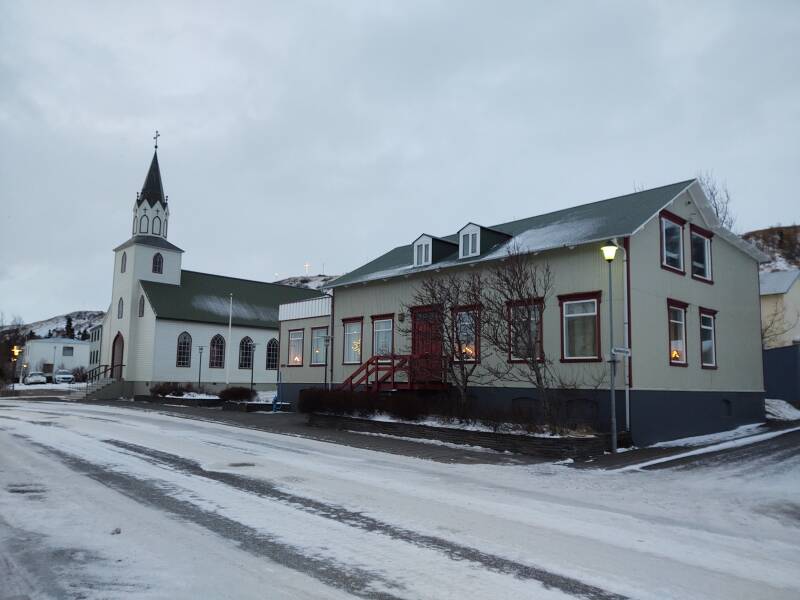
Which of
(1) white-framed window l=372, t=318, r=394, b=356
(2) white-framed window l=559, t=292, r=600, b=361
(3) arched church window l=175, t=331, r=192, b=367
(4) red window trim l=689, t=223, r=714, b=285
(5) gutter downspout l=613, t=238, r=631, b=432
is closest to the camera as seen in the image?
(5) gutter downspout l=613, t=238, r=631, b=432

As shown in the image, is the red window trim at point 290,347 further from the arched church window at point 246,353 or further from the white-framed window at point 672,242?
the arched church window at point 246,353

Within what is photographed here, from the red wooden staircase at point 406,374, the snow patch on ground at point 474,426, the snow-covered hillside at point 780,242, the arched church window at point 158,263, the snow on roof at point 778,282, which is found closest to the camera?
the snow patch on ground at point 474,426

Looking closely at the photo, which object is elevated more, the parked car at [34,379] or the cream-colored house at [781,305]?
the cream-colored house at [781,305]

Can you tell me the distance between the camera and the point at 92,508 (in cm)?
837

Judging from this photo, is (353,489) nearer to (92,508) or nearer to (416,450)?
(92,508)

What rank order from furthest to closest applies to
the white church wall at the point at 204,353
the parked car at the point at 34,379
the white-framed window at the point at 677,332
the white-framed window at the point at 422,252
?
the parked car at the point at 34,379, the white church wall at the point at 204,353, the white-framed window at the point at 422,252, the white-framed window at the point at 677,332

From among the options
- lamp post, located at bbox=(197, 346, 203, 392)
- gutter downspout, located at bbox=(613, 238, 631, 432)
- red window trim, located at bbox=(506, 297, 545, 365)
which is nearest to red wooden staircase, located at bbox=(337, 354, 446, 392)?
red window trim, located at bbox=(506, 297, 545, 365)

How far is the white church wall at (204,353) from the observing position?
156 feet

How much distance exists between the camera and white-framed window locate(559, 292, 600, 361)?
63.8 feet

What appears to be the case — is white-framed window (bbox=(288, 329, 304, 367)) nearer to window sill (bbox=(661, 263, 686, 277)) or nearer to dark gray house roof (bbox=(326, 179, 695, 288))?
dark gray house roof (bbox=(326, 179, 695, 288))

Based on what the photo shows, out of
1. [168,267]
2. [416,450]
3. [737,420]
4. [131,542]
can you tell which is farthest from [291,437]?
[168,267]

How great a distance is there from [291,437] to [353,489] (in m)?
9.08

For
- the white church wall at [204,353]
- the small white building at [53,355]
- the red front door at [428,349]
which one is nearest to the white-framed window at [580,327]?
the red front door at [428,349]

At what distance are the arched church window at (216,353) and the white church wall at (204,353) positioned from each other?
0.26m
